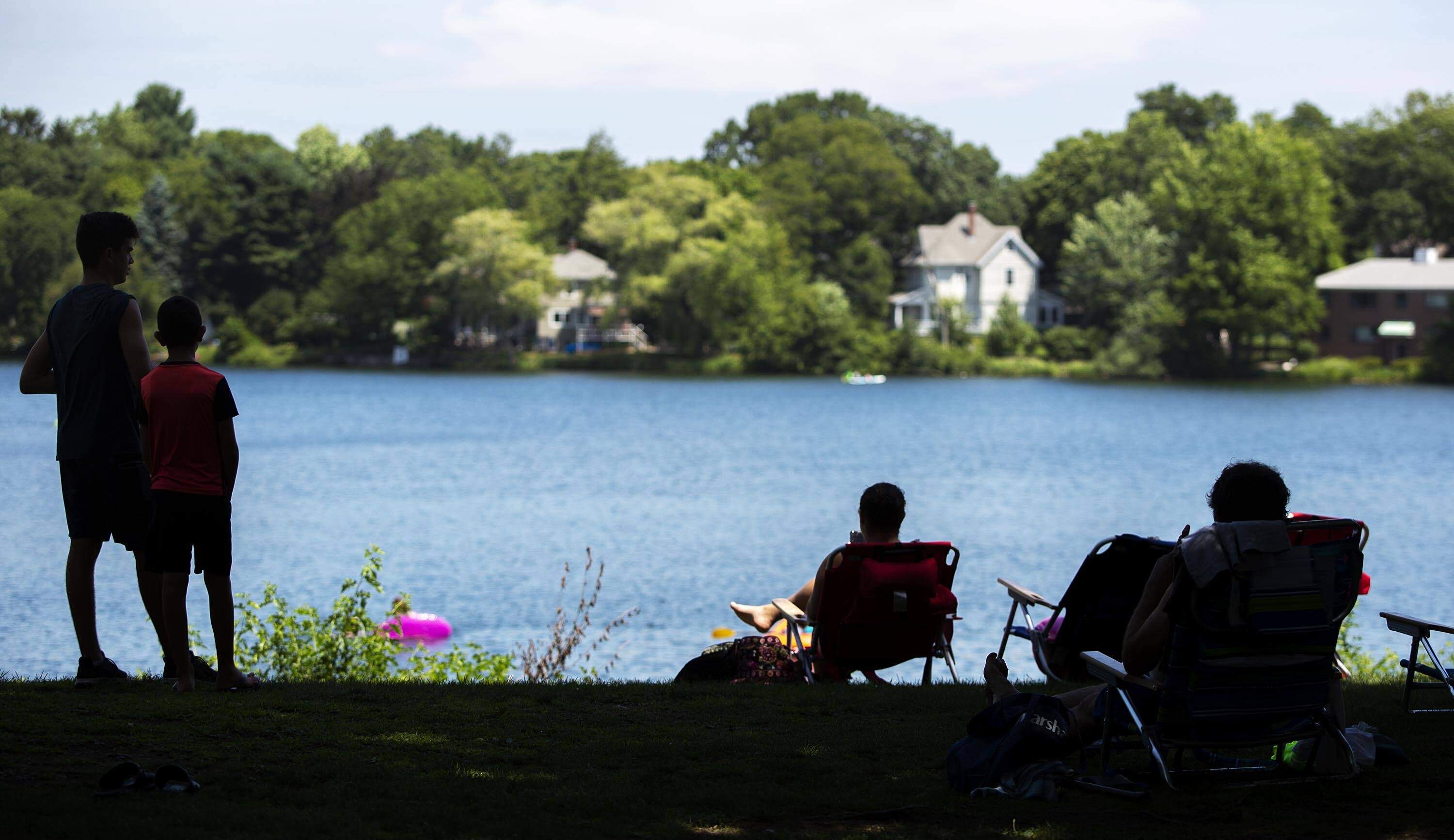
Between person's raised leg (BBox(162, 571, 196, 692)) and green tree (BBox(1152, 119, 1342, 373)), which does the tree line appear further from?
person's raised leg (BBox(162, 571, 196, 692))

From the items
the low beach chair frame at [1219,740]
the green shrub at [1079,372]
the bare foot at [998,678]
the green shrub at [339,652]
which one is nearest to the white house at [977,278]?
the green shrub at [1079,372]

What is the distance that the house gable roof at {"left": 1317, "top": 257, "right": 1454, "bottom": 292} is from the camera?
79875 mm

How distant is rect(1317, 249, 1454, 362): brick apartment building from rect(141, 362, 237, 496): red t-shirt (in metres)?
81.8

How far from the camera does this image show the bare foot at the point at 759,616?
27.3ft

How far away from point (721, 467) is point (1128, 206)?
169 ft

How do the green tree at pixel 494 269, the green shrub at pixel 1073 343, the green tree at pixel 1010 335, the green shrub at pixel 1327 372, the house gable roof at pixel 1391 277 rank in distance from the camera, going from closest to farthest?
1. the green shrub at pixel 1327 372
2. the house gable roof at pixel 1391 277
3. the green shrub at pixel 1073 343
4. the green tree at pixel 1010 335
5. the green tree at pixel 494 269

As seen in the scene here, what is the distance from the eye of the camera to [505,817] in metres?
4.64

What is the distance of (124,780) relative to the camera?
4695 millimetres

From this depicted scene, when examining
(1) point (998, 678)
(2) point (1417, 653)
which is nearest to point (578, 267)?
(2) point (1417, 653)

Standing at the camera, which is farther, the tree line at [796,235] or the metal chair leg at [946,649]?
the tree line at [796,235]

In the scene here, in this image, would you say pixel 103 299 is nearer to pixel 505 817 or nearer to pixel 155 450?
pixel 155 450

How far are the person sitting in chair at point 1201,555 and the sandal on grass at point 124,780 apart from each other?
10.5 feet

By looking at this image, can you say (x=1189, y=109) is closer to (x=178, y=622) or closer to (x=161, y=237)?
(x=161, y=237)

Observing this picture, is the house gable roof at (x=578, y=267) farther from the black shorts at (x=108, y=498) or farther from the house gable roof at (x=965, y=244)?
the black shorts at (x=108, y=498)
